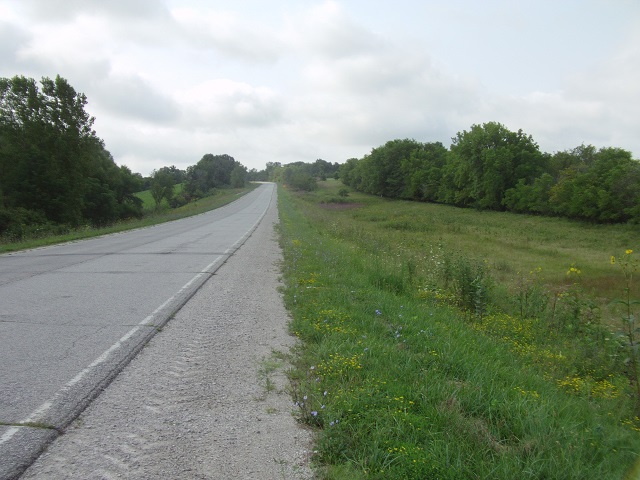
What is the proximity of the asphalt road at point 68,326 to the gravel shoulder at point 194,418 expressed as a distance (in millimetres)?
210

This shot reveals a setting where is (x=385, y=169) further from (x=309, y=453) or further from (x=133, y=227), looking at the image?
(x=309, y=453)

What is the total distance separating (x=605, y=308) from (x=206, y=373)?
11.3 m

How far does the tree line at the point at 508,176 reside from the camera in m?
37.6

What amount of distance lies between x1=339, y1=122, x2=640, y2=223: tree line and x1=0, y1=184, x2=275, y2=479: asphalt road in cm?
3928

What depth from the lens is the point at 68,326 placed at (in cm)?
578

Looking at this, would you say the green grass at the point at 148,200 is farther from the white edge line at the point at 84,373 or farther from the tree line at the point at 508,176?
the white edge line at the point at 84,373

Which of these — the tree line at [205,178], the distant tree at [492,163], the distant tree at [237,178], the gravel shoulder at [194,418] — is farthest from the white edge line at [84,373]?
the distant tree at [237,178]

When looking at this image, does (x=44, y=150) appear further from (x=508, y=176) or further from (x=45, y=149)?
(x=508, y=176)

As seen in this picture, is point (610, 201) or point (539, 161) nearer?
point (610, 201)

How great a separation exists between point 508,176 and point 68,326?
59093 millimetres

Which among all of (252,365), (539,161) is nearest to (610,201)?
→ (539,161)

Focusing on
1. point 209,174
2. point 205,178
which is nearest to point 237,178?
point 209,174

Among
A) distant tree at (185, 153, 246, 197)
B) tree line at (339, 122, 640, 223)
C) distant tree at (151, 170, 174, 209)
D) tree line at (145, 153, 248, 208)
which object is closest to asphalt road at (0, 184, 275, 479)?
tree line at (339, 122, 640, 223)

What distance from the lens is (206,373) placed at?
4430 millimetres
